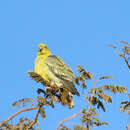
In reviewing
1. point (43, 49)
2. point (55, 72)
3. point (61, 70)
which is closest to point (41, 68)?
point (55, 72)

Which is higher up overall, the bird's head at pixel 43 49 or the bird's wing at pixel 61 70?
the bird's head at pixel 43 49

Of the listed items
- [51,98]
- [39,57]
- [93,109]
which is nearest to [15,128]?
[51,98]

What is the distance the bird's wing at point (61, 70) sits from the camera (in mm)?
10375

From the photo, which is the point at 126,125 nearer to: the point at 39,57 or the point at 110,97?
the point at 110,97

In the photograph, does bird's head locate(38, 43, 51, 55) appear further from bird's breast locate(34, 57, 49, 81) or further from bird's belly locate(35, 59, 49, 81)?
bird's belly locate(35, 59, 49, 81)

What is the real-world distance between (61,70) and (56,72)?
207 mm

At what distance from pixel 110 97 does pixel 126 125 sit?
1356 mm

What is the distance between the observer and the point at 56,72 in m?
10.7

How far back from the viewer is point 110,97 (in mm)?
8344

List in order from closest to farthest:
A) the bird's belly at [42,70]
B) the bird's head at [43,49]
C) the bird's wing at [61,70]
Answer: the bird's wing at [61,70] < the bird's belly at [42,70] < the bird's head at [43,49]

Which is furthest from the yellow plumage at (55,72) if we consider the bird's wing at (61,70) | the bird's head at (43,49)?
the bird's head at (43,49)

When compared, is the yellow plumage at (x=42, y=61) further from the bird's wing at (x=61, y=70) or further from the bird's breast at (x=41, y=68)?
the bird's wing at (x=61, y=70)

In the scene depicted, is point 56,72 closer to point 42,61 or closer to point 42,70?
point 42,70

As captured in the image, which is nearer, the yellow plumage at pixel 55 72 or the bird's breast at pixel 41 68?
the yellow plumage at pixel 55 72
